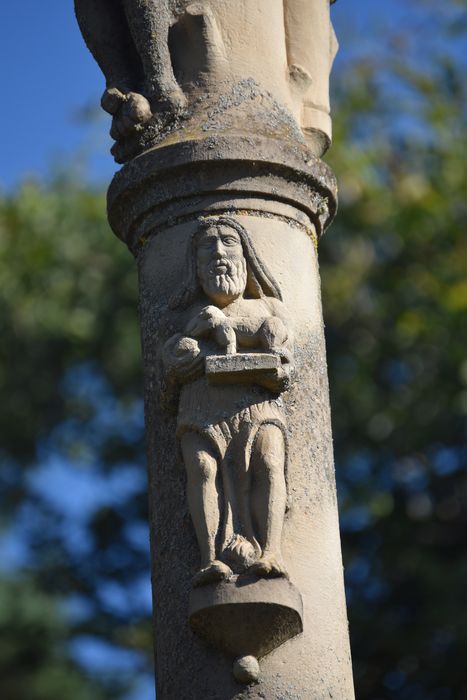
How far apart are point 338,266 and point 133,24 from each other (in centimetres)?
1022

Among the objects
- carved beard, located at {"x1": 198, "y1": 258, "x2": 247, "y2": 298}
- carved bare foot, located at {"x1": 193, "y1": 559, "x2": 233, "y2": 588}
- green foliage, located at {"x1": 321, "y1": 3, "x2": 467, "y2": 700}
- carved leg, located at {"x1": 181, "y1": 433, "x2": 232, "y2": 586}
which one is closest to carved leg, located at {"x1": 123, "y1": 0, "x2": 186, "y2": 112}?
carved beard, located at {"x1": 198, "y1": 258, "x2": 247, "y2": 298}

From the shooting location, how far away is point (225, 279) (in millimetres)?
5043

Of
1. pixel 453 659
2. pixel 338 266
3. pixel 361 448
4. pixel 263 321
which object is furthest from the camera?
pixel 338 266

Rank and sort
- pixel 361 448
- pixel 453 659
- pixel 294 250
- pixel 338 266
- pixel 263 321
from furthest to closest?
1. pixel 338 266
2. pixel 361 448
3. pixel 453 659
4. pixel 294 250
5. pixel 263 321

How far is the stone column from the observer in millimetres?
4648

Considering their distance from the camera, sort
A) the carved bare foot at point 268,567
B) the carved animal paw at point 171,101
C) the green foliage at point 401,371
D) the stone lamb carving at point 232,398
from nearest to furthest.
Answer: the carved bare foot at point 268,567
the stone lamb carving at point 232,398
the carved animal paw at point 171,101
the green foliage at point 401,371

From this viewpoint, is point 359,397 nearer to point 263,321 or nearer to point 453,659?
point 453,659

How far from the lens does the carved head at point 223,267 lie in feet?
16.6

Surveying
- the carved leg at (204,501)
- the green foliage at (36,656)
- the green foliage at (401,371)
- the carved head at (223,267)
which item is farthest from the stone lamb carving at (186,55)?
the green foliage at (36,656)

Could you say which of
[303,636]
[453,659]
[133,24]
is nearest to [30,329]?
[453,659]

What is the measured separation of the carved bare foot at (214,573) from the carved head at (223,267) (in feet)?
3.05

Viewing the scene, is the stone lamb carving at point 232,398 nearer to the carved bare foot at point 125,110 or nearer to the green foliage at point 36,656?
the carved bare foot at point 125,110

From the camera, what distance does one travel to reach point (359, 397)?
1460cm

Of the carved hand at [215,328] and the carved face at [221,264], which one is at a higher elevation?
the carved face at [221,264]
